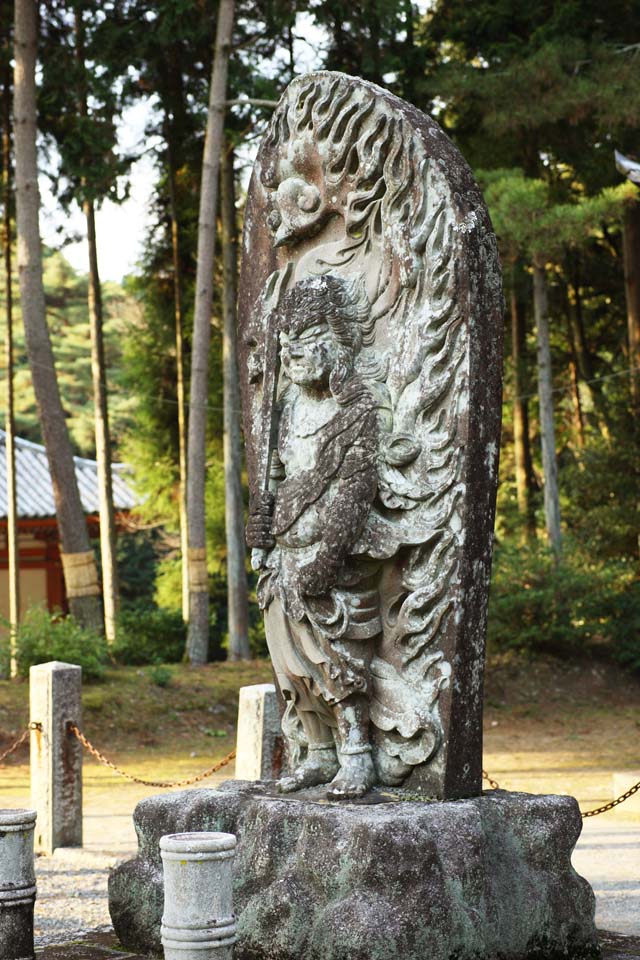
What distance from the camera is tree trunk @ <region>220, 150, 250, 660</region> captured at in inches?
729

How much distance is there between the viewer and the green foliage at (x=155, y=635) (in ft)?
63.1

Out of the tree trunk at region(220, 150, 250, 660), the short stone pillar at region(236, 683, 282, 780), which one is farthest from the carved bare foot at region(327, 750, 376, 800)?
the tree trunk at region(220, 150, 250, 660)

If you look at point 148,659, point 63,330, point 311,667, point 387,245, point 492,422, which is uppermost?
point 63,330

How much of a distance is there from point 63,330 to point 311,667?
100ft

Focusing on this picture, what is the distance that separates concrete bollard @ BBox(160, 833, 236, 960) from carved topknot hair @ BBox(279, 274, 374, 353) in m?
2.31

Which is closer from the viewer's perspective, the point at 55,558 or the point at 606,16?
the point at 606,16

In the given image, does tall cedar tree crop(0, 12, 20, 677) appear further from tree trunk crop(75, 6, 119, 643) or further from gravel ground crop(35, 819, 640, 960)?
gravel ground crop(35, 819, 640, 960)

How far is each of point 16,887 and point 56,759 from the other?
369cm

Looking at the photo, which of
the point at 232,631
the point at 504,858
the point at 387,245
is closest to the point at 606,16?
the point at 232,631

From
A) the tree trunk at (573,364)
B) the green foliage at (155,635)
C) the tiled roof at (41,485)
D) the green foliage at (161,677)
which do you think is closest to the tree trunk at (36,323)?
the green foliage at (161,677)

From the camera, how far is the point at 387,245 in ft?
18.3

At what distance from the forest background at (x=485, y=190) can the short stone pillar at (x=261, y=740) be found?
726 cm

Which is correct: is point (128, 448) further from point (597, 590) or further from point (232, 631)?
point (597, 590)

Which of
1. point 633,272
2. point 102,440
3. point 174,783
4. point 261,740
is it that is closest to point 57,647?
point 102,440
